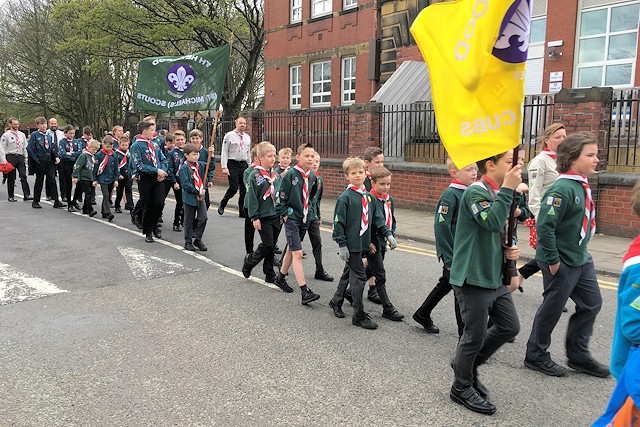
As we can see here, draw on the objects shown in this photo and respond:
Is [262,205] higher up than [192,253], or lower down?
higher up

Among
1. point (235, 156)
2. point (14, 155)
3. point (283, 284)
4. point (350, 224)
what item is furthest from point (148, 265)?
point (14, 155)

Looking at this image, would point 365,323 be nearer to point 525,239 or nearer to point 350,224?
point 350,224

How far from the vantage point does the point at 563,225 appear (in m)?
3.99

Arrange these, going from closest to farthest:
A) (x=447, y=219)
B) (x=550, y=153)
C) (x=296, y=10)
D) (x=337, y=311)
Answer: (x=447, y=219) < (x=337, y=311) < (x=550, y=153) < (x=296, y=10)

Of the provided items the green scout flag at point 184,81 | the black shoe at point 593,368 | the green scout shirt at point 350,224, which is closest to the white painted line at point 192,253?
the green scout shirt at point 350,224

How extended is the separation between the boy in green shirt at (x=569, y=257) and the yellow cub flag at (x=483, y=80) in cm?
83

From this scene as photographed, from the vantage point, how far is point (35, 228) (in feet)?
33.2

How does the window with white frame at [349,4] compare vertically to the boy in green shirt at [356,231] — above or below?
above

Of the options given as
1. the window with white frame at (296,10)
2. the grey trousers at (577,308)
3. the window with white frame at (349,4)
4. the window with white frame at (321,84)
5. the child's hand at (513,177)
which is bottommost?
the grey trousers at (577,308)

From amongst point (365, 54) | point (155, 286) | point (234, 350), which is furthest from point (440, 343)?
point (365, 54)

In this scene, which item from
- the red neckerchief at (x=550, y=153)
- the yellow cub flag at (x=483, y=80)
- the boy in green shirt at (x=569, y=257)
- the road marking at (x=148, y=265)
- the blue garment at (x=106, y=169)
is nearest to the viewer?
the yellow cub flag at (x=483, y=80)

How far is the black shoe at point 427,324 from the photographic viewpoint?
498cm

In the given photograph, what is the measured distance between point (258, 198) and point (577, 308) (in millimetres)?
3686

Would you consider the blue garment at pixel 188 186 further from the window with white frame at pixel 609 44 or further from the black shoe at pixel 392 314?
the window with white frame at pixel 609 44
